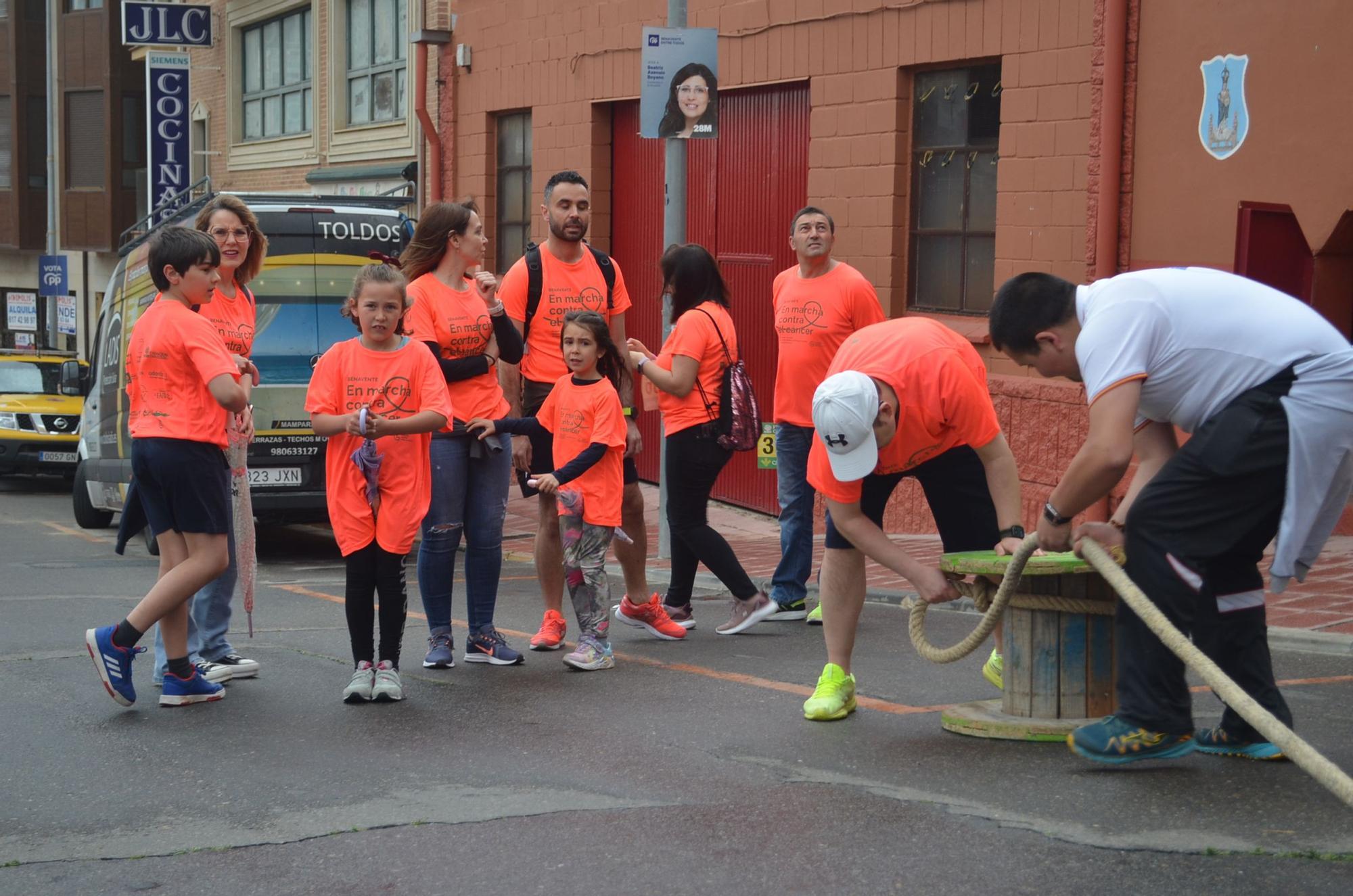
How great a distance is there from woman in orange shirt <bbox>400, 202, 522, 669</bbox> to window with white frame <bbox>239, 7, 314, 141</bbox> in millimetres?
17668

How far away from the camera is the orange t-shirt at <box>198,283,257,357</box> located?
6.56 metres

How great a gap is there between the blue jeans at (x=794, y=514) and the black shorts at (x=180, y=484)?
301cm

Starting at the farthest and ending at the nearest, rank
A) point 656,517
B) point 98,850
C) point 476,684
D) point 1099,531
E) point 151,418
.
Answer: point 656,517
point 476,684
point 151,418
point 1099,531
point 98,850

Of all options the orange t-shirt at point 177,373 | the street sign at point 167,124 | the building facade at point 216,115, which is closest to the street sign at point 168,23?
the building facade at point 216,115

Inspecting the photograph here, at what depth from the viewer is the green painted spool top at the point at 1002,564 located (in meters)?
5.04

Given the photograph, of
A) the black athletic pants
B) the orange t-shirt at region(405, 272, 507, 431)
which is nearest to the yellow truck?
the orange t-shirt at region(405, 272, 507, 431)

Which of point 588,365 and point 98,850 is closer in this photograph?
point 98,850

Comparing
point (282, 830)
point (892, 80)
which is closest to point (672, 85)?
point (892, 80)

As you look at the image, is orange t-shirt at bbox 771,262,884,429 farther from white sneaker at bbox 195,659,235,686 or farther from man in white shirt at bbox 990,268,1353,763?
man in white shirt at bbox 990,268,1353,763

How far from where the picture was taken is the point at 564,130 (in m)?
16.4

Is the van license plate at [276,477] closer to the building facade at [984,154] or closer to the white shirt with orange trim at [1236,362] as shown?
the building facade at [984,154]

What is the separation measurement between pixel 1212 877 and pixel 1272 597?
480cm

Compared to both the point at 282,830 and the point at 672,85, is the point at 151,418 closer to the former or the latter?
the point at 282,830

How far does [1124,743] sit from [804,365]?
3.64 metres
